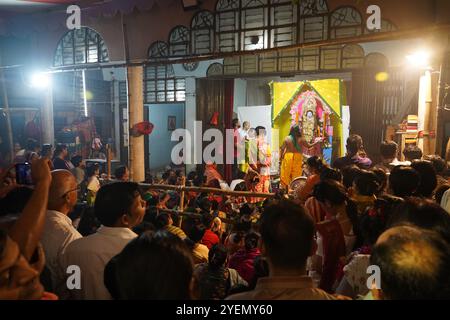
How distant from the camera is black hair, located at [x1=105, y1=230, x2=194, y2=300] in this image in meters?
1.76

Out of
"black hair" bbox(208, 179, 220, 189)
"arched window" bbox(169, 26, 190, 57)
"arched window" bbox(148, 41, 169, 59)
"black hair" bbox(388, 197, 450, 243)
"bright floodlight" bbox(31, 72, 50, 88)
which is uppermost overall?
"arched window" bbox(169, 26, 190, 57)

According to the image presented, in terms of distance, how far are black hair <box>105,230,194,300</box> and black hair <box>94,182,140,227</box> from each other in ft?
3.85

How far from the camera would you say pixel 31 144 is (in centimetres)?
1004

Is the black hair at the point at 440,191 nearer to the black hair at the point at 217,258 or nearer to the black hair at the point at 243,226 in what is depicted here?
the black hair at the point at 243,226

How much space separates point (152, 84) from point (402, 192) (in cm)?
1090

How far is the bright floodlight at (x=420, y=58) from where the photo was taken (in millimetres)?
7820

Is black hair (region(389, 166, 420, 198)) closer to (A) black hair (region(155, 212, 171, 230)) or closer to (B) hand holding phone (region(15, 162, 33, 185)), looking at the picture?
(A) black hair (region(155, 212, 171, 230))

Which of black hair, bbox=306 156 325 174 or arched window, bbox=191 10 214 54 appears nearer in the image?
black hair, bbox=306 156 325 174

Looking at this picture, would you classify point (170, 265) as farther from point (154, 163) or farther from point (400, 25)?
point (154, 163)

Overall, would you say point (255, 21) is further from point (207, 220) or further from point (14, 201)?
point (14, 201)

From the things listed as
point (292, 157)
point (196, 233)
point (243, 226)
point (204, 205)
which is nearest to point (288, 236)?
point (196, 233)

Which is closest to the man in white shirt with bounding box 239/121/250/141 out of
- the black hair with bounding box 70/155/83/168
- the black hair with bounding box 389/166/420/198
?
the black hair with bounding box 70/155/83/168

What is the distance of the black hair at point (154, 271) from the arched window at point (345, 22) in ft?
22.9

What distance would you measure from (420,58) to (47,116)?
33.2 ft
